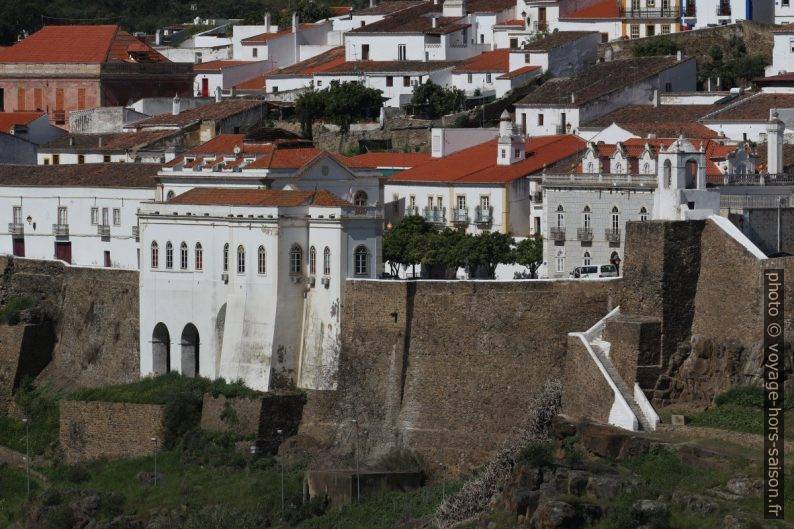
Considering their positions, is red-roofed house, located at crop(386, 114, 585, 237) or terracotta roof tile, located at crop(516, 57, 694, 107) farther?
terracotta roof tile, located at crop(516, 57, 694, 107)

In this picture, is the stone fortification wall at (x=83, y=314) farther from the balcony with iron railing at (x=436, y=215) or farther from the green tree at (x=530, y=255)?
the green tree at (x=530, y=255)

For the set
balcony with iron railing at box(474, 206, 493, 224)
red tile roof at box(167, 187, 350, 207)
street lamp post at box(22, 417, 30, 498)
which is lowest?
street lamp post at box(22, 417, 30, 498)

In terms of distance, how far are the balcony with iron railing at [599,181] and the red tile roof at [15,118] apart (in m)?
25.2

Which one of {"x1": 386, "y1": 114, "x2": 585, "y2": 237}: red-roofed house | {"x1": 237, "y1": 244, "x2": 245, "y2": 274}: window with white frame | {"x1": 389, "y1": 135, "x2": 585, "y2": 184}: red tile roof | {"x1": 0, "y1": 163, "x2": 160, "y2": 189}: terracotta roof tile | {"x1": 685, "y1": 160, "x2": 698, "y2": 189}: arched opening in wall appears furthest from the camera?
{"x1": 0, "y1": 163, "x2": 160, "y2": 189}: terracotta roof tile

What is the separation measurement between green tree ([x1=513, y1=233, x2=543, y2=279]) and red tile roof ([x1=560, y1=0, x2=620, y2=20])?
23399 mm

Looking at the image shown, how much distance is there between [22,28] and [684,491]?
73238mm

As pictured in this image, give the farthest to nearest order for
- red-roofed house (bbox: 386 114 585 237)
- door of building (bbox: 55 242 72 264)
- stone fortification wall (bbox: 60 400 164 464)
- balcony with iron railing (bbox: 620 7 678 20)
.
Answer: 1. balcony with iron railing (bbox: 620 7 678 20)
2. door of building (bbox: 55 242 72 264)
3. red-roofed house (bbox: 386 114 585 237)
4. stone fortification wall (bbox: 60 400 164 464)

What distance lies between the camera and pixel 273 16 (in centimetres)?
13000

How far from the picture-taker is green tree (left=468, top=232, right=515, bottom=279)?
78312mm

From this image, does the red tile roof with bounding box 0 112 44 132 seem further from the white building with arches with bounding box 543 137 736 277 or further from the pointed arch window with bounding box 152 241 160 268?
the white building with arches with bounding box 543 137 736 277

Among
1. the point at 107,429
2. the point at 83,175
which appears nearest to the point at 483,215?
the point at 107,429

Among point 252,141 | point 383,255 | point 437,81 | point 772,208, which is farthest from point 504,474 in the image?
point 437,81

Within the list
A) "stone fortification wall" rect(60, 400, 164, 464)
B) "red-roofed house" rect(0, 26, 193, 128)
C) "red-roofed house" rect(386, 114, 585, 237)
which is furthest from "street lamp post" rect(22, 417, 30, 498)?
"red-roofed house" rect(0, 26, 193, 128)

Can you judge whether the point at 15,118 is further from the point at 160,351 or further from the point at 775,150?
the point at 775,150
